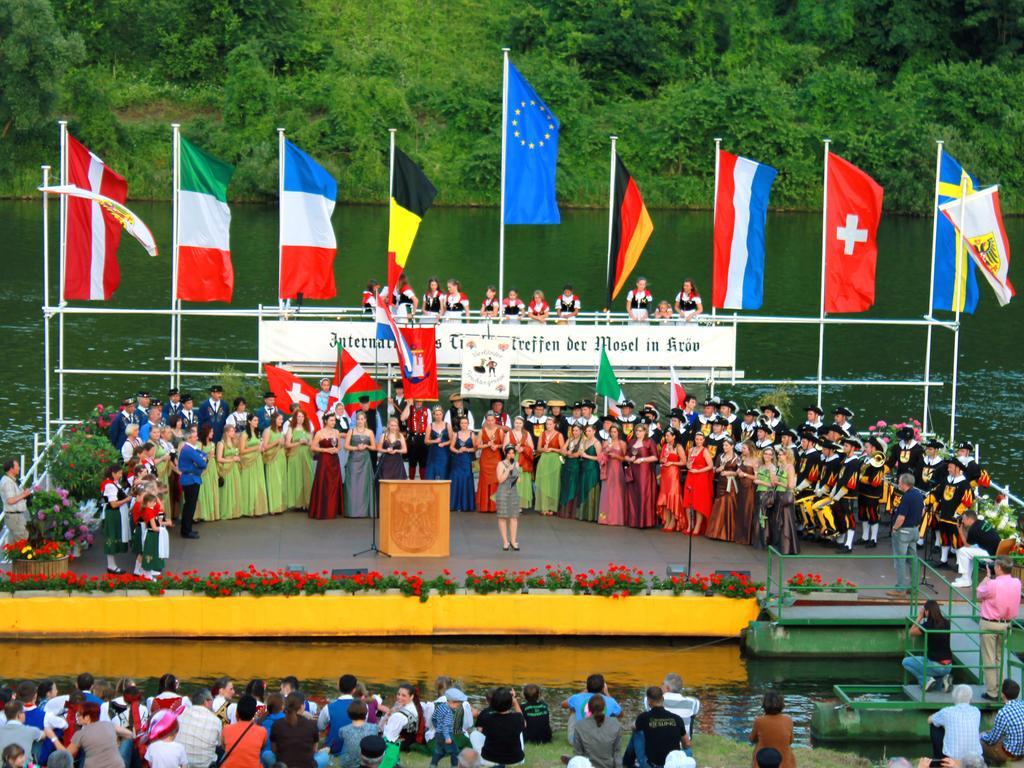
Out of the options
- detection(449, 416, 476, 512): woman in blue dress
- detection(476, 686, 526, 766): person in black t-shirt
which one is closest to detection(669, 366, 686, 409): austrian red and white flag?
detection(449, 416, 476, 512): woman in blue dress

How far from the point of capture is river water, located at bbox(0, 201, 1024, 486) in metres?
37.4

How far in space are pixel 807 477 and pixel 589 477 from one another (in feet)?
9.56

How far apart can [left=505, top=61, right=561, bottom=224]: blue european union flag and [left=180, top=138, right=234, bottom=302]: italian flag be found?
4188mm

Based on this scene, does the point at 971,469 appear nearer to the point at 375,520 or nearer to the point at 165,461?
the point at 375,520

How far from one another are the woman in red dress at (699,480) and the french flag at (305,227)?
20.3 ft

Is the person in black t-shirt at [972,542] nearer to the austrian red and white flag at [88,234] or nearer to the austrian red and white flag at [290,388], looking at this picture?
the austrian red and white flag at [290,388]

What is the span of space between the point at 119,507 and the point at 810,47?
182 ft

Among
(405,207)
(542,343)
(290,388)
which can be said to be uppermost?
(405,207)

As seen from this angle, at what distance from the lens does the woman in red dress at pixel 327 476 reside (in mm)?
23203

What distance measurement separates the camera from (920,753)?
59.8 ft

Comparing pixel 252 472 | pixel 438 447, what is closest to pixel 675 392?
pixel 438 447

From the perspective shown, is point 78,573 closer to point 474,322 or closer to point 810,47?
point 474,322

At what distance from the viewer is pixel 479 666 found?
19984 mm

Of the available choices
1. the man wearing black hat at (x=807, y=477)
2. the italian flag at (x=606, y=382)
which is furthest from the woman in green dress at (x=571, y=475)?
the man wearing black hat at (x=807, y=477)
